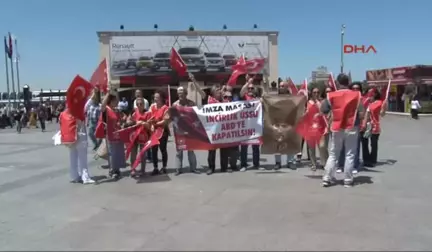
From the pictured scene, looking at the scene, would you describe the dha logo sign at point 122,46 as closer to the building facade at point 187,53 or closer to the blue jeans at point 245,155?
the building facade at point 187,53

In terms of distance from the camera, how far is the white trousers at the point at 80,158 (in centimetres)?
837

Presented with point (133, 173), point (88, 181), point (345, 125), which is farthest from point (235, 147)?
point (88, 181)

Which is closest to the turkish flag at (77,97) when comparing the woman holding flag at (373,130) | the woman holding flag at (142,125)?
the woman holding flag at (142,125)

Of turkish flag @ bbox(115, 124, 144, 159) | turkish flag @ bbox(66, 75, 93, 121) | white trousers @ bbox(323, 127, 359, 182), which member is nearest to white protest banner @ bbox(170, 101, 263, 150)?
turkish flag @ bbox(115, 124, 144, 159)

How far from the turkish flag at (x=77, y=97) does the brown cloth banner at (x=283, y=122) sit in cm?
352

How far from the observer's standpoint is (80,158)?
843 centimetres

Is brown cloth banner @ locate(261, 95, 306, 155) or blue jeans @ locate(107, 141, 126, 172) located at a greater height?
brown cloth banner @ locate(261, 95, 306, 155)

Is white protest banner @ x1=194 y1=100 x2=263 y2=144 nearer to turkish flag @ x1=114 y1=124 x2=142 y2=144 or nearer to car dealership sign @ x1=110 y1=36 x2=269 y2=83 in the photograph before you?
turkish flag @ x1=114 y1=124 x2=142 y2=144

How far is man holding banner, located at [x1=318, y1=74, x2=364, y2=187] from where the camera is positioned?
7.57m

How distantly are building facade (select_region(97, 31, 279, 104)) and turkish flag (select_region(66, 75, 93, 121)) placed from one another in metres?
31.8

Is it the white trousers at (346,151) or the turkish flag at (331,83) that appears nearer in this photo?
the white trousers at (346,151)

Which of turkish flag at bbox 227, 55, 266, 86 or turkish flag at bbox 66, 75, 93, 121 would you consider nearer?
turkish flag at bbox 66, 75, 93, 121

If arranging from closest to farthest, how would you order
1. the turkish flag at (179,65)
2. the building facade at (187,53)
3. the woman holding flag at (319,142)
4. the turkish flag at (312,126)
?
the turkish flag at (312,126) < the woman holding flag at (319,142) < the turkish flag at (179,65) < the building facade at (187,53)

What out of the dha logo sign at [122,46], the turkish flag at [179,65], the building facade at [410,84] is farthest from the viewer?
the dha logo sign at [122,46]
